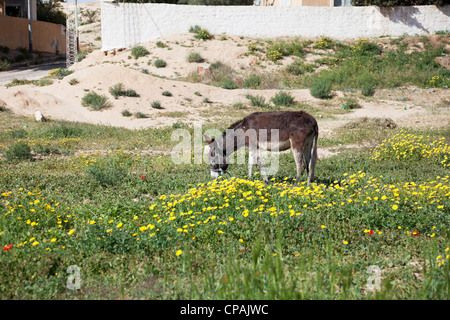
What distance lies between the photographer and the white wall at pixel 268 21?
3647cm

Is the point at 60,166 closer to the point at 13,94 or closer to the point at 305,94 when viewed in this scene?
the point at 13,94

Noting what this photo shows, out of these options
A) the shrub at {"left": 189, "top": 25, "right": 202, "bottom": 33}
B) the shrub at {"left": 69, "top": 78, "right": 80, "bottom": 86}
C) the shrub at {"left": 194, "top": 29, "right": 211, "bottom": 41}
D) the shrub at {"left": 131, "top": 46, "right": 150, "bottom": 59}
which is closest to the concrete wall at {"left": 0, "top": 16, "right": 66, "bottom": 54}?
the shrub at {"left": 131, "top": 46, "right": 150, "bottom": 59}

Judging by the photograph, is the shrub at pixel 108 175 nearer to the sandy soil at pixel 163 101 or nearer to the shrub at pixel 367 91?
the sandy soil at pixel 163 101

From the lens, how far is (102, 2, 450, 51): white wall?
3647cm

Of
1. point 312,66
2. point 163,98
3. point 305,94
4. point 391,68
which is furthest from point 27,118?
point 391,68

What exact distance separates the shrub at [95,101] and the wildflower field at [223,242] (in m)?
11.8

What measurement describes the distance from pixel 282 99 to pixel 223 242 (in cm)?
1736

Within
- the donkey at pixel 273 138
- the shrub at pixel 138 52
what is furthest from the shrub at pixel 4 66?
the donkey at pixel 273 138

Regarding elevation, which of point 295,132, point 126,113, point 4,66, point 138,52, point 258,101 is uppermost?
point 138,52

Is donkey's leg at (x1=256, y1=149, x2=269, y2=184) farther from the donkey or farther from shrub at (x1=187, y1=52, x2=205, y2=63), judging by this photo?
shrub at (x1=187, y1=52, x2=205, y2=63)

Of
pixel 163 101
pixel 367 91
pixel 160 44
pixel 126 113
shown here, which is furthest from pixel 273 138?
pixel 160 44

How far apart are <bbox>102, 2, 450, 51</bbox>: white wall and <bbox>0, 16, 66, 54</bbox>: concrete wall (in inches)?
471

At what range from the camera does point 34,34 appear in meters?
44.3

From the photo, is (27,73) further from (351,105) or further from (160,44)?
(351,105)
